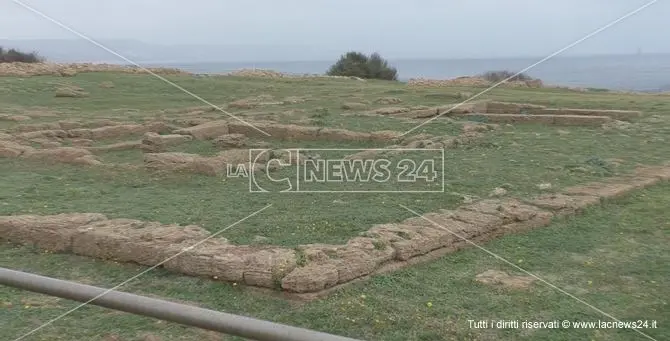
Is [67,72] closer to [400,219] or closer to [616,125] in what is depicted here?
[616,125]

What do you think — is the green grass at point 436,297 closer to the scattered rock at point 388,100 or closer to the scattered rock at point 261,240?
the scattered rock at point 261,240

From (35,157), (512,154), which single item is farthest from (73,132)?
(512,154)

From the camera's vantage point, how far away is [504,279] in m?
4.53

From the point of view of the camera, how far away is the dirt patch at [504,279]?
444cm

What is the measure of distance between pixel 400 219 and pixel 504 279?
1500 mm

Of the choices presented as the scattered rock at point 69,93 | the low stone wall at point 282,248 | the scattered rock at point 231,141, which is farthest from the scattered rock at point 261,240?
the scattered rock at point 69,93

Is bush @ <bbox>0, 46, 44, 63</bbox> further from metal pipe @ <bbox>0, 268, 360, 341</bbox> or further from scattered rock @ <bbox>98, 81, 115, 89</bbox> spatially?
metal pipe @ <bbox>0, 268, 360, 341</bbox>

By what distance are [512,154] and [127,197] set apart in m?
5.43

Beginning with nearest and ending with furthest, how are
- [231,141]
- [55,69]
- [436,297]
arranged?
[436,297] < [231,141] < [55,69]

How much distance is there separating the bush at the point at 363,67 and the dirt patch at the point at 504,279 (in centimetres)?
2877

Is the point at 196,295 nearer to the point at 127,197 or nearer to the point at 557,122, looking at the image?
the point at 127,197

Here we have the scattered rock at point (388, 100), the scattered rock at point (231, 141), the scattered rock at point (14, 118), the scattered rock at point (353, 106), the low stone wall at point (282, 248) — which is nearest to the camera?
the low stone wall at point (282, 248)

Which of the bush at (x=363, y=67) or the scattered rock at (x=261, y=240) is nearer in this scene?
the scattered rock at (x=261, y=240)

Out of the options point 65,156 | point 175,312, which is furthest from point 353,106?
point 175,312
